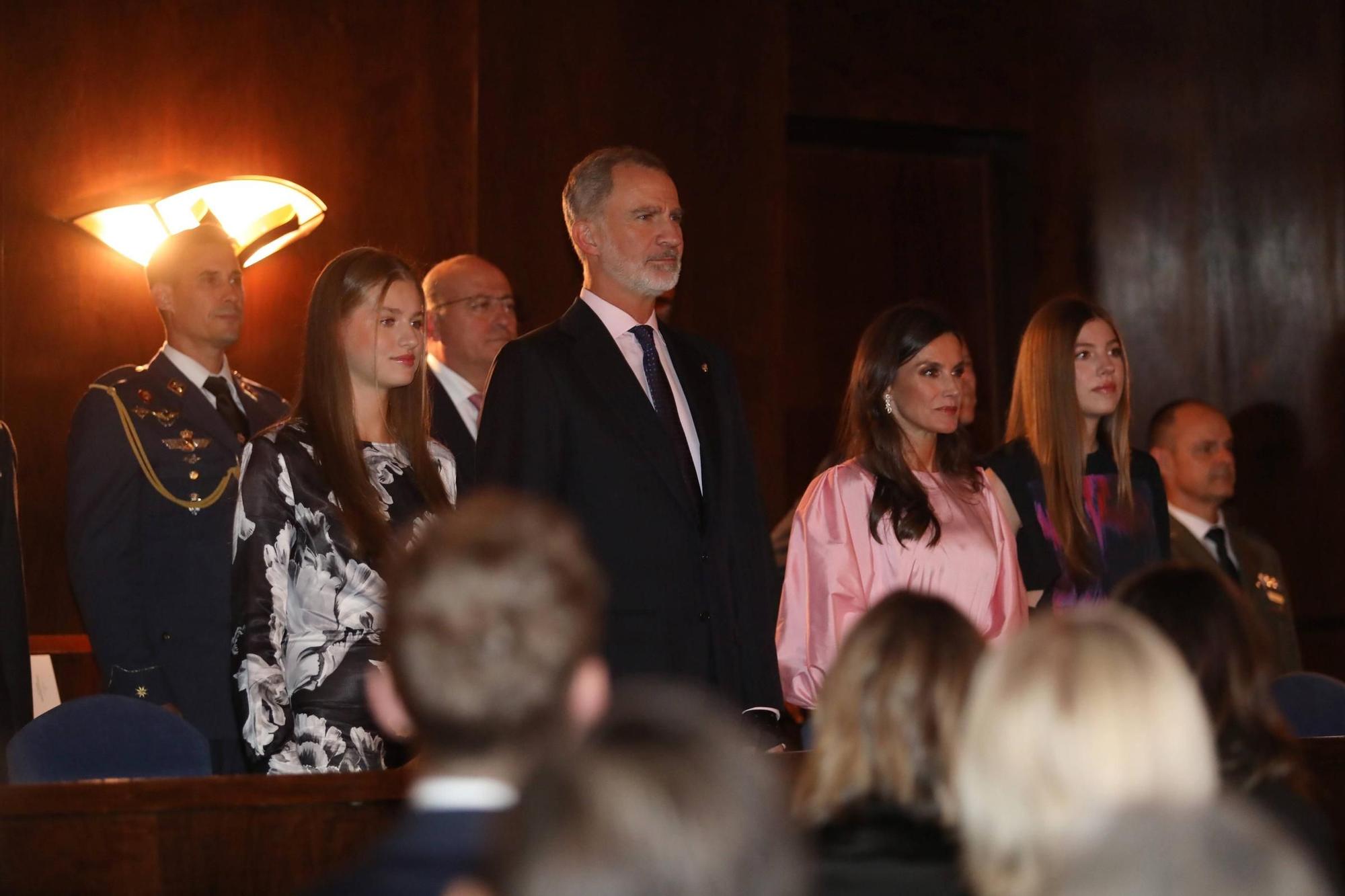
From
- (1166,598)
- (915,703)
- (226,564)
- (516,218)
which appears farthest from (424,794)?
(516,218)

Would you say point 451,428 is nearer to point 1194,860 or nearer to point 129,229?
point 129,229

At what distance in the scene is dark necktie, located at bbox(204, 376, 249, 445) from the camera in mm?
4172

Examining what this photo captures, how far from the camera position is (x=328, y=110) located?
518 centimetres

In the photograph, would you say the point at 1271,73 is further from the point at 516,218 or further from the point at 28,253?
the point at 28,253

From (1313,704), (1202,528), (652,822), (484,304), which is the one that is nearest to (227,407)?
(484,304)

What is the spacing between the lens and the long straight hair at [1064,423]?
3898 millimetres

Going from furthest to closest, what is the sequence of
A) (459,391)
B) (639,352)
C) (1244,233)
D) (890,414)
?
(1244,233)
(459,391)
(890,414)
(639,352)

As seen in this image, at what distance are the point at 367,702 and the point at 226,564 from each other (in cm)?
119

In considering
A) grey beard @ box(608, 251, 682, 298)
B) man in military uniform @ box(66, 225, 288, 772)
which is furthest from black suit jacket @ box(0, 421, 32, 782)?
grey beard @ box(608, 251, 682, 298)

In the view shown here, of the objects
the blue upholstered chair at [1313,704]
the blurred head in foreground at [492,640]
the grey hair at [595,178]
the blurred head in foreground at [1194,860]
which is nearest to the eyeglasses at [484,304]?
the grey hair at [595,178]

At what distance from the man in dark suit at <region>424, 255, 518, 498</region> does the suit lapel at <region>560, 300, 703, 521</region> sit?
1.36 metres

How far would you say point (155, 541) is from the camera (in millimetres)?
3979

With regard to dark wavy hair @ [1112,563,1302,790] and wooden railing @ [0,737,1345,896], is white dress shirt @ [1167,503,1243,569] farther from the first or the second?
dark wavy hair @ [1112,563,1302,790]

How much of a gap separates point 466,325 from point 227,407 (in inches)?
29.6
